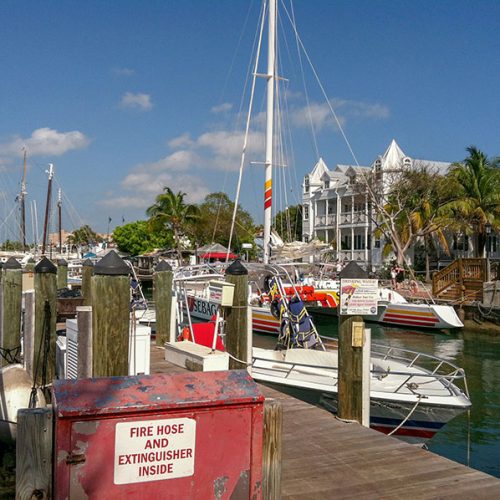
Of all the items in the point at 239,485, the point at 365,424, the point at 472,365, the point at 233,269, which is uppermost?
the point at 233,269

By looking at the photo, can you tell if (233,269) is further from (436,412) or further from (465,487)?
(465,487)

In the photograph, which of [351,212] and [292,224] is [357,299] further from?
[292,224]

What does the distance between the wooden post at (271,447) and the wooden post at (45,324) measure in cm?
691

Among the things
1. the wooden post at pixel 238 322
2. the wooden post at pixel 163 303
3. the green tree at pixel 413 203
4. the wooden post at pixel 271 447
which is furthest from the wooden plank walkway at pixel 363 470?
the green tree at pixel 413 203

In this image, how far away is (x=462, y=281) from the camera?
29094 millimetres

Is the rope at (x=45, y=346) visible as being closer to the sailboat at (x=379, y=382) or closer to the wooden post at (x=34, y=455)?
the sailboat at (x=379, y=382)

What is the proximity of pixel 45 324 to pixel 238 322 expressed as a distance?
3216mm

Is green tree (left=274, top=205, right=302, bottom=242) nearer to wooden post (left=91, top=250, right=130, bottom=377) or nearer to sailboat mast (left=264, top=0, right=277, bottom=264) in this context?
sailboat mast (left=264, top=0, right=277, bottom=264)

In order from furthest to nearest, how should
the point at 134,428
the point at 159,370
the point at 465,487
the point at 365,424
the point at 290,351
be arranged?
the point at 290,351, the point at 159,370, the point at 365,424, the point at 465,487, the point at 134,428

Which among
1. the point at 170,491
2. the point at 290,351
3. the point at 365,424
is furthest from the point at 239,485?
the point at 290,351

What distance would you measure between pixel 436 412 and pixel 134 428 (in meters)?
7.26

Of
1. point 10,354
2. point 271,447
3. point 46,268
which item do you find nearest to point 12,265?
point 10,354

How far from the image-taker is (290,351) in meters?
12.0

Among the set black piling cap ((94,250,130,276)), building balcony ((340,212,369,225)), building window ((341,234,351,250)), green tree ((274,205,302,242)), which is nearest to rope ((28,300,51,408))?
black piling cap ((94,250,130,276))
